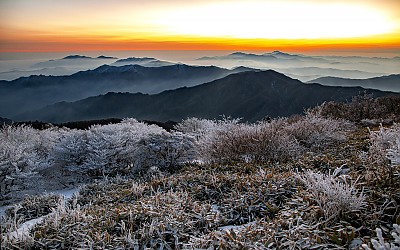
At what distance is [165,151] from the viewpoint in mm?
17656

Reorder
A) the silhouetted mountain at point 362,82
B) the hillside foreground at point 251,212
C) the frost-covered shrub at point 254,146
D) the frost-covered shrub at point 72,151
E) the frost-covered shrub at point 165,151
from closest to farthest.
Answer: the hillside foreground at point 251,212
the frost-covered shrub at point 254,146
the frost-covered shrub at point 165,151
the frost-covered shrub at point 72,151
the silhouetted mountain at point 362,82

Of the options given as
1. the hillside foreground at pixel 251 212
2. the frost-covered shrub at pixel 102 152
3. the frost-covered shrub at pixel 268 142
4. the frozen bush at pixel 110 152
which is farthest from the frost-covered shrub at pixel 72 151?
the frost-covered shrub at pixel 268 142

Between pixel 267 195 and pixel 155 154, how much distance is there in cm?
1245

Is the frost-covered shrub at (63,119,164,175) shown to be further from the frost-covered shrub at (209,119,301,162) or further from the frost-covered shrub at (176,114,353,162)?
the frost-covered shrub at (209,119,301,162)

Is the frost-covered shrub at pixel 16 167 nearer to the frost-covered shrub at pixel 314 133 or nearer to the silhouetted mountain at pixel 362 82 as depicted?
the frost-covered shrub at pixel 314 133

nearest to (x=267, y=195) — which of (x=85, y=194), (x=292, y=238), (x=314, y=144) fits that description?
(x=292, y=238)

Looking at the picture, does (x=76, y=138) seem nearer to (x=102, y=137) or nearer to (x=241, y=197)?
(x=102, y=137)

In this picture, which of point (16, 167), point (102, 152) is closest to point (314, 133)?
point (102, 152)

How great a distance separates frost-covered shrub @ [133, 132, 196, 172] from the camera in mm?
17484

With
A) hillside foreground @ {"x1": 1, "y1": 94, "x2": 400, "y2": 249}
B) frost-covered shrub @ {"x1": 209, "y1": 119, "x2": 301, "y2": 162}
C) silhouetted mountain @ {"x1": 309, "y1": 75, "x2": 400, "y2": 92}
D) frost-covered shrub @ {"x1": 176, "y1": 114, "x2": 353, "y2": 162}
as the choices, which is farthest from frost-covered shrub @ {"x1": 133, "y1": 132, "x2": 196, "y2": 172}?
silhouetted mountain @ {"x1": 309, "y1": 75, "x2": 400, "y2": 92}

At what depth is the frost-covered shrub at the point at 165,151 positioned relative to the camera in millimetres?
17484

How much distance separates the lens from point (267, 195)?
245 inches

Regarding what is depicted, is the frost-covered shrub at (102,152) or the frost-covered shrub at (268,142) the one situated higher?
the frost-covered shrub at (268,142)

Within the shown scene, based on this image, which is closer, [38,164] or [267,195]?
[267,195]
